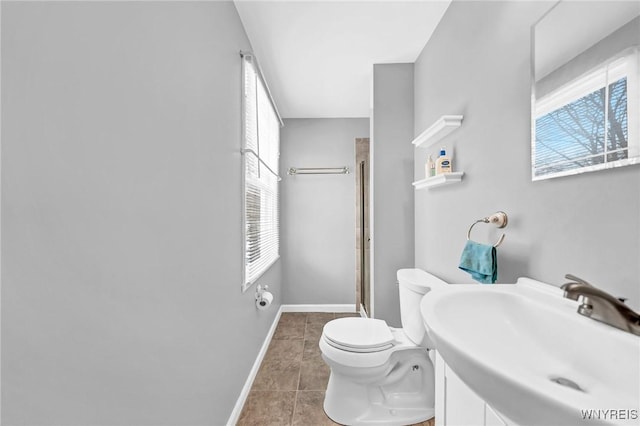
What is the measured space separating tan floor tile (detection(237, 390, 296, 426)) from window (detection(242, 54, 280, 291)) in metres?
0.73

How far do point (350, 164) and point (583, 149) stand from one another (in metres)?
2.60

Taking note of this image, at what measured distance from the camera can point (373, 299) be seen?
2.35 meters

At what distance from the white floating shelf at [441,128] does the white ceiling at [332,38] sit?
2.31ft

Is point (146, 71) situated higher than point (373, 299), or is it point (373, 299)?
point (146, 71)

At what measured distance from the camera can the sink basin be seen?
424 mm

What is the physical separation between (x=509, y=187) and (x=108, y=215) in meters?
1.38

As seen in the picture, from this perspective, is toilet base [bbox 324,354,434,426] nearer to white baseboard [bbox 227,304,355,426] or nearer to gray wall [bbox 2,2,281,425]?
white baseboard [bbox 227,304,355,426]

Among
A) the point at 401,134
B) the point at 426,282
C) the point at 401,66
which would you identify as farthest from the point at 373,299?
the point at 401,66

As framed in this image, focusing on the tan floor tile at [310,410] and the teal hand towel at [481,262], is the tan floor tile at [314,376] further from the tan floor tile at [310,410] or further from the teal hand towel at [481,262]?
the teal hand towel at [481,262]

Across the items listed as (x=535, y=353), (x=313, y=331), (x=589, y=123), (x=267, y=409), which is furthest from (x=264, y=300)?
(x=589, y=123)

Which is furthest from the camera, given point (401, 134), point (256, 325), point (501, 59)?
point (401, 134)

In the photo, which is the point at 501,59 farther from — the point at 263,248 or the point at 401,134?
the point at 263,248

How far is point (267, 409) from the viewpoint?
1.75m

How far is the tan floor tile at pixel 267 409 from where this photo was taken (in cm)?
166
